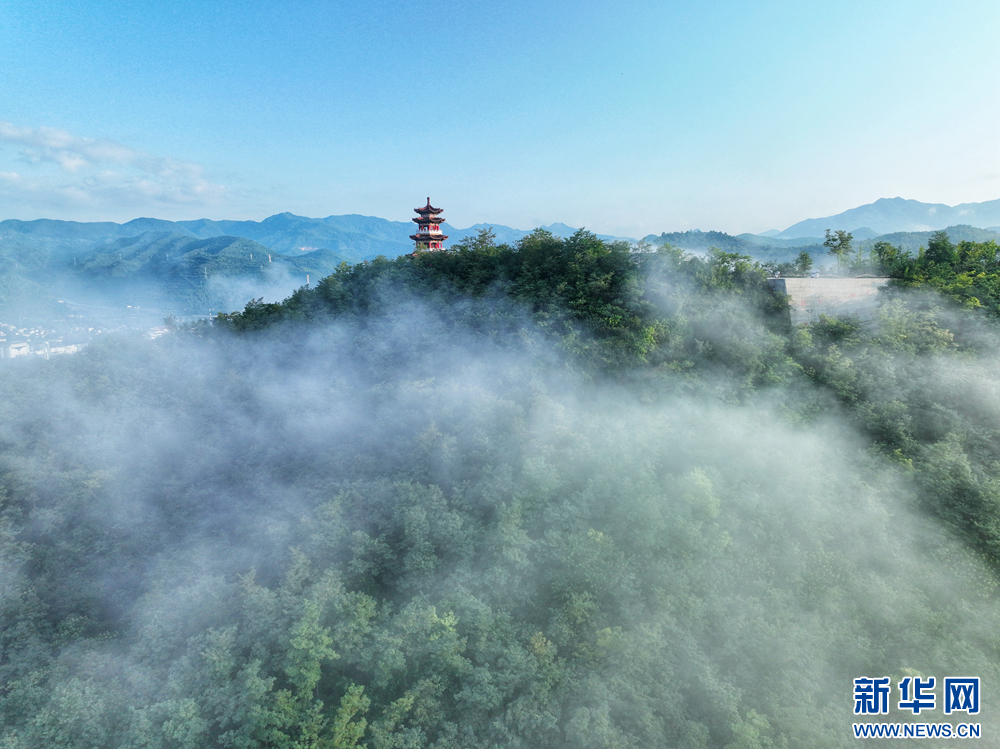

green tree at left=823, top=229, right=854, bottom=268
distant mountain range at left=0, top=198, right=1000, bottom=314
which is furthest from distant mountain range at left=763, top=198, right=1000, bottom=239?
green tree at left=823, top=229, right=854, bottom=268

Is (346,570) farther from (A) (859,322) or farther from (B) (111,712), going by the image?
(A) (859,322)

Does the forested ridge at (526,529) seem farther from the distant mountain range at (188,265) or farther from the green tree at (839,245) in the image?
the distant mountain range at (188,265)

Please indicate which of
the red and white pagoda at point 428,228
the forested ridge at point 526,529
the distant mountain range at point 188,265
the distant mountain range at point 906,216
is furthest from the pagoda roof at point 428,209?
the distant mountain range at point 906,216

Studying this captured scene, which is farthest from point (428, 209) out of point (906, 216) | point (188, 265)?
point (906, 216)

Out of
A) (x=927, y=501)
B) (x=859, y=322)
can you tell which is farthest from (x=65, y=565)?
(x=859, y=322)

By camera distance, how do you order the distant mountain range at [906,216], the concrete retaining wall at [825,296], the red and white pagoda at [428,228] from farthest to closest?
1. the distant mountain range at [906,216]
2. the red and white pagoda at [428,228]
3. the concrete retaining wall at [825,296]
